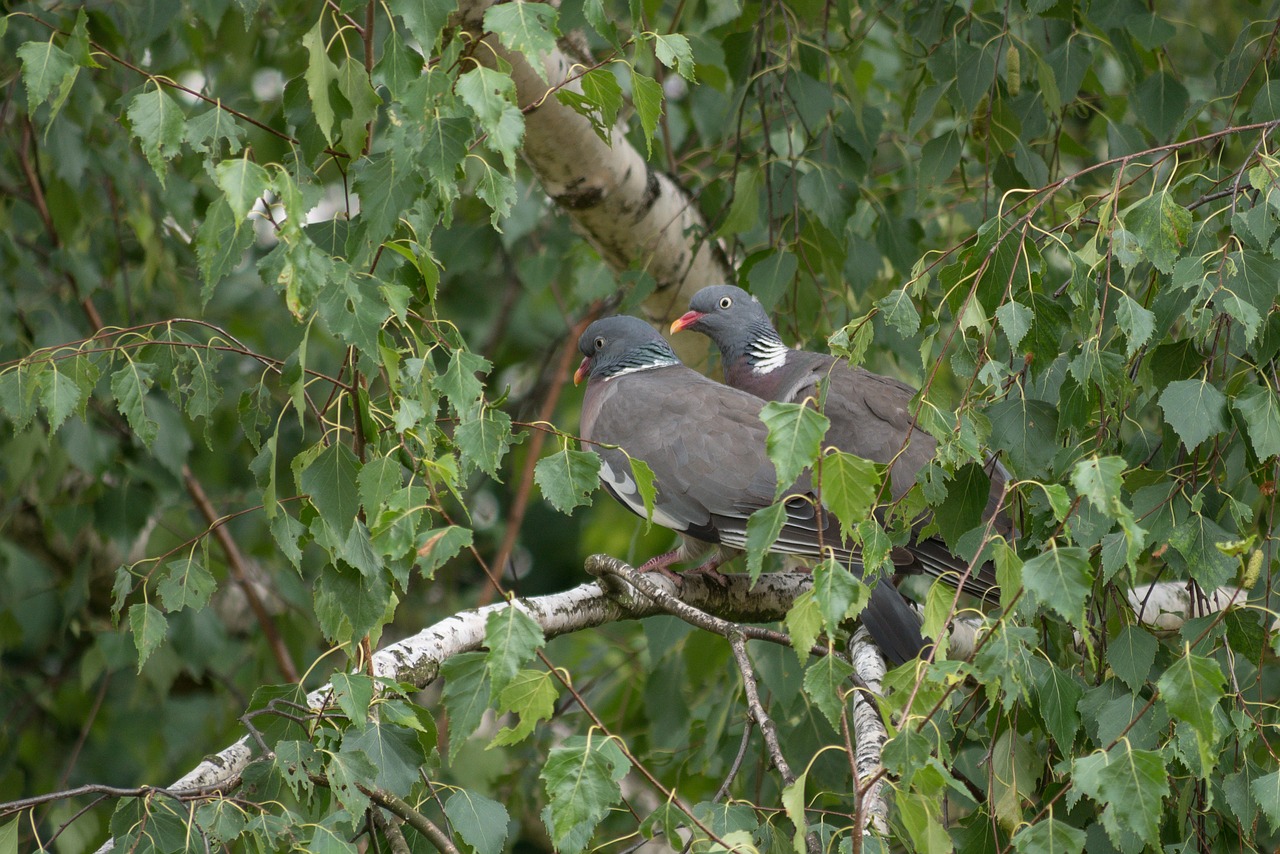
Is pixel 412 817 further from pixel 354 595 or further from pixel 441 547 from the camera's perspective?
pixel 441 547

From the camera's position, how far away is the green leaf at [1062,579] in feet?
4.04

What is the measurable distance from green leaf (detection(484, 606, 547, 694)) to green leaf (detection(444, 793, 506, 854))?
0.30 m

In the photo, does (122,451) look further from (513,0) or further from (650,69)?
(513,0)

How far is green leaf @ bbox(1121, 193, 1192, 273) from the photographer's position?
148cm

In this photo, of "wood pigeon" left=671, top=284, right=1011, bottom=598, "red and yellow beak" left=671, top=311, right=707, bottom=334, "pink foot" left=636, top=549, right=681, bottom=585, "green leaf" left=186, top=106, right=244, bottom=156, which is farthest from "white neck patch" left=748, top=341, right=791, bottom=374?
"green leaf" left=186, top=106, right=244, bottom=156

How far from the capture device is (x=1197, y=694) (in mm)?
1255

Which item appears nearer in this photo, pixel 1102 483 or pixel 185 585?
pixel 1102 483

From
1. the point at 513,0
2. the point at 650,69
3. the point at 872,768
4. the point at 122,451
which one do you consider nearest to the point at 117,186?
the point at 122,451

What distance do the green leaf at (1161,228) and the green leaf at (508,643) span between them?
816 millimetres

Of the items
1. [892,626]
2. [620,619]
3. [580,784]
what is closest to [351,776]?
[580,784]

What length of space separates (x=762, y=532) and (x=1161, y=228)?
0.61 meters

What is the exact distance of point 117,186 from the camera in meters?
3.33

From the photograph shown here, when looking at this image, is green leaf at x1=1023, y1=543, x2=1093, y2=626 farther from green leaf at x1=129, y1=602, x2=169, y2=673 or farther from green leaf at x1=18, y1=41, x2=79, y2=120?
green leaf at x1=18, y1=41, x2=79, y2=120

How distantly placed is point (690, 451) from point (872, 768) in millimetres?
1264
